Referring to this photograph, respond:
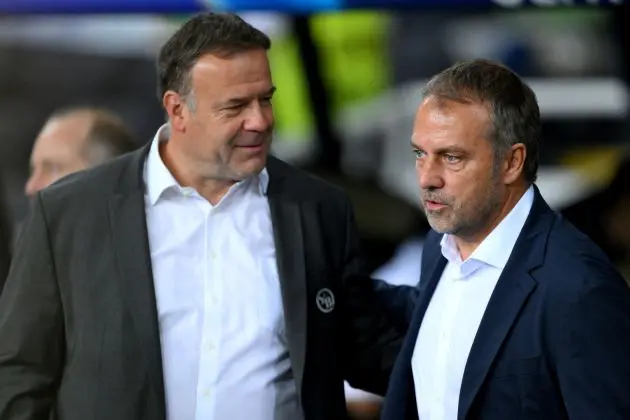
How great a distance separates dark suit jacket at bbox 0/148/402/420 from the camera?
2.69m

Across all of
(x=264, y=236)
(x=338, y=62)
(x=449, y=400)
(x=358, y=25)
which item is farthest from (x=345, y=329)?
(x=358, y=25)

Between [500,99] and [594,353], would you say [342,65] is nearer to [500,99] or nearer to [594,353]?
[500,99]

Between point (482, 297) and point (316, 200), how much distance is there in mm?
568

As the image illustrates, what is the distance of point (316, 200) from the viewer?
2.94 meters

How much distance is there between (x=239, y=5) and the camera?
12.8 feet

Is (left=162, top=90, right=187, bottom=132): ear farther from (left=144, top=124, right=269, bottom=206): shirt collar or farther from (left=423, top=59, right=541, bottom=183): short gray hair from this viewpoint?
(left=423, top=59, right=541, bottom=183): short gray hair

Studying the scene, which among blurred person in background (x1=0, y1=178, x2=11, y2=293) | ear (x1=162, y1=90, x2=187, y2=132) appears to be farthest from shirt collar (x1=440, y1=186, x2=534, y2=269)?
blurred person in background (x1=0, y1=178, x2=11, y2=293)

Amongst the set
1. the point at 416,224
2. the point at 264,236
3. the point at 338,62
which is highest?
the point at 264,236

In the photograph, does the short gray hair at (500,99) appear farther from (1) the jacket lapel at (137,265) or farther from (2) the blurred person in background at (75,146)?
(2) the blurred person in background at (75,146)

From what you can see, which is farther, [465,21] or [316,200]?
[465,21]

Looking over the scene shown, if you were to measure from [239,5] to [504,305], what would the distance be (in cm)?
179

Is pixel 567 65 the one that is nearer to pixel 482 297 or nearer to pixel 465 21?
pixel 465 21

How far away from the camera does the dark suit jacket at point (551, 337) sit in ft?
7.54

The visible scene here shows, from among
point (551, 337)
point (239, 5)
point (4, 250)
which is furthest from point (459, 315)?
point (4, 250)
